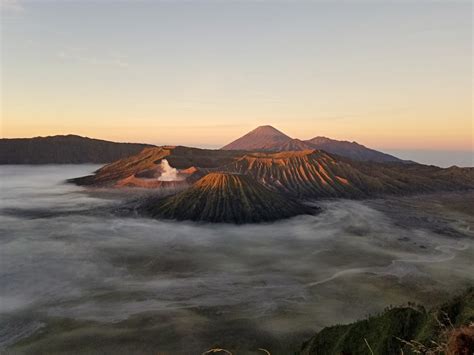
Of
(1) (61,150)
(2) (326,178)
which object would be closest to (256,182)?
(2) (326,178)

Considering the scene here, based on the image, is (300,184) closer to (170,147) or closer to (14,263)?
(170,147)

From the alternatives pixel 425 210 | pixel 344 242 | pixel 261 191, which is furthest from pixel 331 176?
pixel 344 242

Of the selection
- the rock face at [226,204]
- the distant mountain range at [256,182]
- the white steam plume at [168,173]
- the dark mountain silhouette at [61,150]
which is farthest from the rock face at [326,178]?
the dark mountain silhouette at [61,150]

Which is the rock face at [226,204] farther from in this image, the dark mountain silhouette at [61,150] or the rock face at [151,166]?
the dark mountain silhouette at [61,150]

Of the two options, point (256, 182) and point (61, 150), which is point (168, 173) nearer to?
point (256, 182)

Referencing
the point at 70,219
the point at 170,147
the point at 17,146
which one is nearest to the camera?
the point at 70,219

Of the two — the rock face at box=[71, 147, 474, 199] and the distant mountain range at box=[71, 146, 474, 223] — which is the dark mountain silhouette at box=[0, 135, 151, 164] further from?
the rock face at box=[71, 147, 474, 199]
